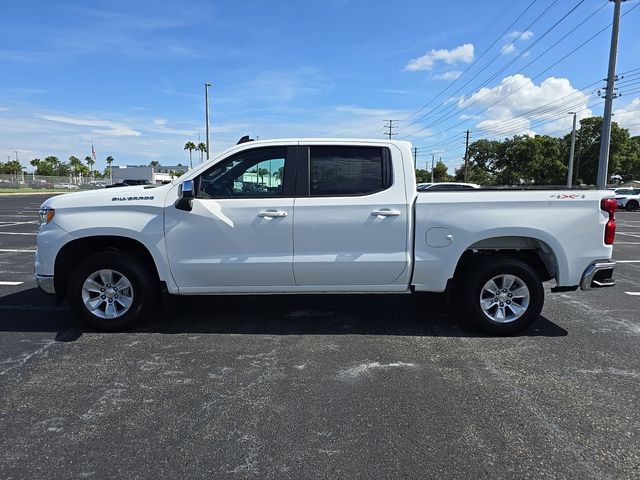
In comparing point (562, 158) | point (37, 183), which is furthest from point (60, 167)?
point (562, 158)

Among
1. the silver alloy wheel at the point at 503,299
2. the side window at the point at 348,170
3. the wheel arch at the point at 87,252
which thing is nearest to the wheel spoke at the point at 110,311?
the wheel arch at the point at 87,252

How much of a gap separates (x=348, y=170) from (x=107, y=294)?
9.43 feet

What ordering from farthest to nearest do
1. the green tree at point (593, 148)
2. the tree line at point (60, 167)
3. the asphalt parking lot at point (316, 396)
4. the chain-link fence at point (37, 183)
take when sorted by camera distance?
the tree line at point (60, 167)
the green tree at point (593, 148)
the chain-link fence at point (37, 183)
the asphalt parking lot at point (316, 396)

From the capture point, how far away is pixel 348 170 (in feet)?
16.9

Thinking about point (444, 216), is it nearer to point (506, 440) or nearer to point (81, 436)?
point (506, 440)

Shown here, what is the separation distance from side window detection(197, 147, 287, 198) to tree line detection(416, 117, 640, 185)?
72079 mm

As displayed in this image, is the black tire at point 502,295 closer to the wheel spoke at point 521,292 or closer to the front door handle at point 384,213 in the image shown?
the wheel spoke at point 521,292

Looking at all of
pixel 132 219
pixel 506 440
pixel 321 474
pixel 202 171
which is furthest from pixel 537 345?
pixel 132 219

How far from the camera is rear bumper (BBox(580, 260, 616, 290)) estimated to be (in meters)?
5.09

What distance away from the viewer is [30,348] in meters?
4.70

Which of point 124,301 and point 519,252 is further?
point 519,252

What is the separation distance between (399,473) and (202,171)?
349 centimetres

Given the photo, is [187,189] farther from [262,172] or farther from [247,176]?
[262,172]

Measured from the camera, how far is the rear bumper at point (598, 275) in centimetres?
509
